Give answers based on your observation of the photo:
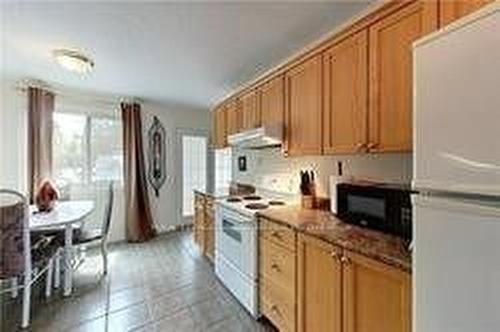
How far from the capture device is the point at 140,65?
335 cm

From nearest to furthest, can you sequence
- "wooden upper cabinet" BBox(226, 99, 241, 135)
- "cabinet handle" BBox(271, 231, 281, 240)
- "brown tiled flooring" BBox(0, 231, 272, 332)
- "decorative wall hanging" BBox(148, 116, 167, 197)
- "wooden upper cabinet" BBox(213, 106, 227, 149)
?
"cabinet handle" BBox(271, 231, 281, 240) → "brown tiled flooring" BBox(0, 231, 272, 332) → "wooden upper cabinet" BBox(226, 99, 241, 135) → "wooden upper cabinet" BBox(213, 106, 227, 149) → "decorative wall hanging" BBox(148, 116, 167, 197)

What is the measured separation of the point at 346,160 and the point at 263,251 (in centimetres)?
101

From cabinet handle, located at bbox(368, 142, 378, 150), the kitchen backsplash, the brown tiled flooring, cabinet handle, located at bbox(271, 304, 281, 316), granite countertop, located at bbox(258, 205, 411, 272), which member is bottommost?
the brown tiled flooring

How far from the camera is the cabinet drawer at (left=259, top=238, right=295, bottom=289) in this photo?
213 centimetres

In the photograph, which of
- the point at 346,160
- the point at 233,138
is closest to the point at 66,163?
the point at 233,138

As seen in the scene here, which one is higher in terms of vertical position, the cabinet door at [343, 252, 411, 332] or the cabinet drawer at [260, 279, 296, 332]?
the cabinet door at [343, 252, 411, 332]

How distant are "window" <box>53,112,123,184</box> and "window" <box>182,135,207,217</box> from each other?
1.29m

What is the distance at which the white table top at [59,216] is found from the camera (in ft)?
8.93

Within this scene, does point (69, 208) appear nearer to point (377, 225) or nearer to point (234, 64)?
point (234, 64)

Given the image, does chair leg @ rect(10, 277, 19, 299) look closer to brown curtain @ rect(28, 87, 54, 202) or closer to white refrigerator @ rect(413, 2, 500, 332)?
brown curtain @ rect(28, 87, 54, 202)

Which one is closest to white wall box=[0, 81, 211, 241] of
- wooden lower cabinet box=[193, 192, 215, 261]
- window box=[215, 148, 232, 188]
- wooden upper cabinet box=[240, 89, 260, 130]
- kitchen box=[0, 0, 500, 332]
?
kitchen box=[0, 0, 500, 332]

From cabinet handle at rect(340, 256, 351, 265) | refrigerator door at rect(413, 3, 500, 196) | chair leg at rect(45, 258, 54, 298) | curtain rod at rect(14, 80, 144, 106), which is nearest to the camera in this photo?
refrigerator door at rect(413, 3, 500, 196)

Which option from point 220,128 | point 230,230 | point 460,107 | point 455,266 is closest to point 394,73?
point 460,107

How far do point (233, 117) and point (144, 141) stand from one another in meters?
2.07
